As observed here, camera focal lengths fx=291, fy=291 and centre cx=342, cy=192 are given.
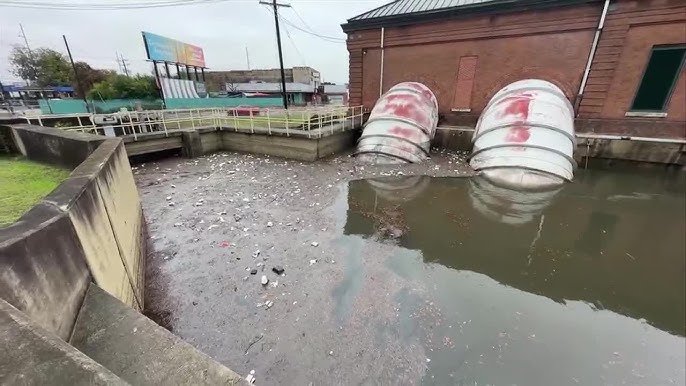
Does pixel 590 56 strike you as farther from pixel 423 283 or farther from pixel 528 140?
pixel 423 283

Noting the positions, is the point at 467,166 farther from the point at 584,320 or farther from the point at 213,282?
the point at 213,282

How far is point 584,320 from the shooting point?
3.25 m

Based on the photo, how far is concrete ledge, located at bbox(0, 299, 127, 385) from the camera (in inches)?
41.0

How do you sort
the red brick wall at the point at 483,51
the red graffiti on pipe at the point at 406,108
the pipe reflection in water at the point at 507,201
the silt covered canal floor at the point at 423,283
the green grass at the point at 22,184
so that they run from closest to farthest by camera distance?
the silt covered canal floor at the point at 423,283, the green grass at the point at 22,184, the pipe reflection in water at the point at 507,201, the red brick wall at the point at 483,51, the red graffiti on pipe at the point at 406,108

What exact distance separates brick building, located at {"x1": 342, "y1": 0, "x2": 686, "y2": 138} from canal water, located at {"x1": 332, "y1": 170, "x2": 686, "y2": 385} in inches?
145

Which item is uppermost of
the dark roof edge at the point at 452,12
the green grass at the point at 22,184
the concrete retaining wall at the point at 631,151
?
the dark roof edge at the point at 452,12

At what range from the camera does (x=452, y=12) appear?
9.92 m

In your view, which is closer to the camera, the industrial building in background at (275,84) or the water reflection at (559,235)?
the water reflection at (559,235)

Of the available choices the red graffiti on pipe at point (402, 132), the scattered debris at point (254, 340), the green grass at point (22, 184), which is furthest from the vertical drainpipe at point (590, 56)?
the green grass at point (22, 184)

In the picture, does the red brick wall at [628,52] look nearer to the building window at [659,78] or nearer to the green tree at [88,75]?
the building window at [659,78]

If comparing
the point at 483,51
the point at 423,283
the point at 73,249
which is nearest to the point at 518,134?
the point at 483,51

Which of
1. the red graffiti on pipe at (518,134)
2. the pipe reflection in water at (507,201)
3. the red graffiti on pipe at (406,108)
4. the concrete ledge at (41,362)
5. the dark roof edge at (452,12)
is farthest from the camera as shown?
the red graffiti on pipe at (406,108)

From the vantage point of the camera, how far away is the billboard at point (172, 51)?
23250 millimetres

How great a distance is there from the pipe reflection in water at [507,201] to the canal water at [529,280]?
4 cm
